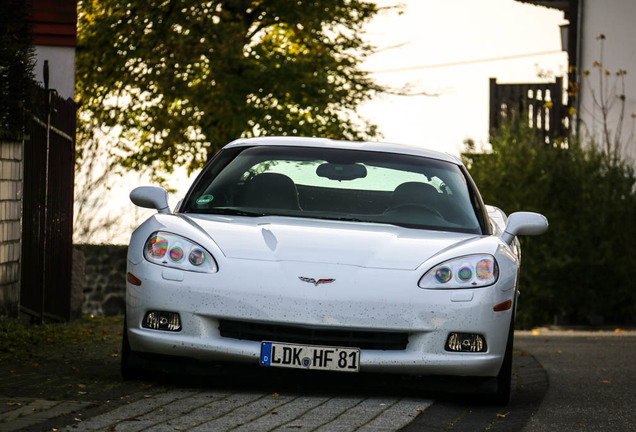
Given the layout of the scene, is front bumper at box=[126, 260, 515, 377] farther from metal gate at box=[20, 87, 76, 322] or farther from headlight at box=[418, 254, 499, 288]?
metal gate at box=[20, 87, 76, 322]

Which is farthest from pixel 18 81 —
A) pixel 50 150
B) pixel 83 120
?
pixel 83 120

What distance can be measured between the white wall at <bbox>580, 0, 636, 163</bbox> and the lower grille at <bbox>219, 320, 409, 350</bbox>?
66.6ft

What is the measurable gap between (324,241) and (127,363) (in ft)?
4.28

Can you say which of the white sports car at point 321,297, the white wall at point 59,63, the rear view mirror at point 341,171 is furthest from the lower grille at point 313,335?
the white wall at point 59,63

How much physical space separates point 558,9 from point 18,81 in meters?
25.4

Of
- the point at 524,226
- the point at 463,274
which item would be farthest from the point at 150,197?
the point at 524,226

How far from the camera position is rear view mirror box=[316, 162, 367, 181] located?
8047 millimetres

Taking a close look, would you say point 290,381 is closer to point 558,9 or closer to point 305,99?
point 305,99

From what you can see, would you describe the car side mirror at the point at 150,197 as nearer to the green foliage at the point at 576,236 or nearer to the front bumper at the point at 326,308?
the front bumper at the point at 326,308

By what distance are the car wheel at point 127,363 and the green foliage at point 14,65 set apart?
3.48 m

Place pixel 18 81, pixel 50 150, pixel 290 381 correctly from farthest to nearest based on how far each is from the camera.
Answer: pixel 50 150 → pixel 18 81 → pixel 290 381

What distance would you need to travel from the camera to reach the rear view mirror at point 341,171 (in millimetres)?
8047

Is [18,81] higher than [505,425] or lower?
higher

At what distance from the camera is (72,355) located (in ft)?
29.6
